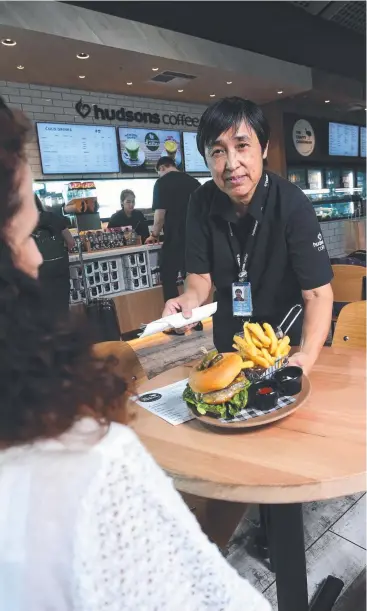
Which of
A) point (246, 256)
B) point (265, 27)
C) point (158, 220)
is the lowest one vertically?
point (246, 256)

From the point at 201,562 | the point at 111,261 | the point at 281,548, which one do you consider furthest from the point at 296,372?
the point at 111,261

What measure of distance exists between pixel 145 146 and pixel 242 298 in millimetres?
5496

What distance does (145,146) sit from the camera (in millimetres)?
6668

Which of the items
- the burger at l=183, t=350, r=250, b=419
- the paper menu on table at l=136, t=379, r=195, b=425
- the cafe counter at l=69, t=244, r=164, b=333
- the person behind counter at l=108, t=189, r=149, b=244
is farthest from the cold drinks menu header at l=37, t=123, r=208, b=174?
the burger at l=183, t=350, r=250, b=419

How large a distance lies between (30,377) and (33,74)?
5.55m

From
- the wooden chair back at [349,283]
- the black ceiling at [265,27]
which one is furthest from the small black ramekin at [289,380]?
the black ceiling at [265,27]

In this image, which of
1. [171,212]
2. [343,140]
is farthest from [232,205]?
[343,140]

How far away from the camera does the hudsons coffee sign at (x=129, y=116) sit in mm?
5977

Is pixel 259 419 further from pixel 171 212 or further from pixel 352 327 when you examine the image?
pixel 171 212

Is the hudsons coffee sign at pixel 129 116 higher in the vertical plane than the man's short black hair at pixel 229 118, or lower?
higher

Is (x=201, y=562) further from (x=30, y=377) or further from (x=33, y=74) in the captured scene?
(x=33, y=74)

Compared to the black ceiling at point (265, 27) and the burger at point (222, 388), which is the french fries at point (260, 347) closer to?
the burger at point (222, 388)

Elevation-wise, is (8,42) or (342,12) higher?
(342,12)

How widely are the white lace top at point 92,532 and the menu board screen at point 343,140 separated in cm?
948
